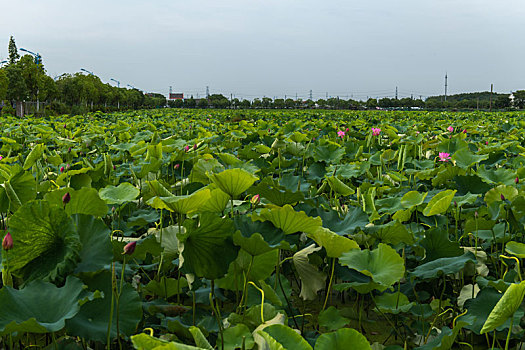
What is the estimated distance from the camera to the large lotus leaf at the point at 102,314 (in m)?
0.70

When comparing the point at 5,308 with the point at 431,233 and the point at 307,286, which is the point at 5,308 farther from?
the point at 431,233

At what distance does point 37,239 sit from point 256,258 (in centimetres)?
40

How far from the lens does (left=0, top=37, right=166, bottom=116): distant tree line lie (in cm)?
1734

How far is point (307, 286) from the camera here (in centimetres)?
103

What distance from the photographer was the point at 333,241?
89 cm

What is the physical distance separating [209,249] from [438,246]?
63 cm

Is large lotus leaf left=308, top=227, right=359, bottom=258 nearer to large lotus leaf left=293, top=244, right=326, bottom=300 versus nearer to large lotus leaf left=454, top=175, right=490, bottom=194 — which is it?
large lotus leaf left=293, top=244, right=326, bottom=300

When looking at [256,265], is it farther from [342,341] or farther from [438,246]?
[438,246]

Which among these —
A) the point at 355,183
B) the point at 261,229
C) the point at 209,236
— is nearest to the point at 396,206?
the point at 261,229

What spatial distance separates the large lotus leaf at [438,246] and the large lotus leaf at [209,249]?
0.58 m

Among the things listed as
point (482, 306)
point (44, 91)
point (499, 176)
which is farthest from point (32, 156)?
point (44, 91)

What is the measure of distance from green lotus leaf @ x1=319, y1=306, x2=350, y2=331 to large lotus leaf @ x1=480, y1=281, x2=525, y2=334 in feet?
1.16

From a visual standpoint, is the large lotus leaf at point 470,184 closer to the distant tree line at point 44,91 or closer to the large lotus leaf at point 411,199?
the large lotus leaf at point 411,199

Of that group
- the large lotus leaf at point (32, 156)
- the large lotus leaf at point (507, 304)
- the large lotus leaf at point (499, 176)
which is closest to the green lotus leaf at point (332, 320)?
the large lotus leaf at point (507, 304)
